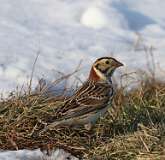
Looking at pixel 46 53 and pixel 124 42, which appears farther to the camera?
pixel 124 42

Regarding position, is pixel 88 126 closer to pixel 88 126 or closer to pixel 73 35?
pixel 88 126

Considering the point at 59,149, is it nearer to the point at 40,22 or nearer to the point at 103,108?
the point at 103,108

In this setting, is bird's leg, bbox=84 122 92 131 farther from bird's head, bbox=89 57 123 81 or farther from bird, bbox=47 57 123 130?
bird's head, bbox=89 57 123 81

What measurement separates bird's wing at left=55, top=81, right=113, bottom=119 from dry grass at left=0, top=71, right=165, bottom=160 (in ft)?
0.61

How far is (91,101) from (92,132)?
1.00 feet

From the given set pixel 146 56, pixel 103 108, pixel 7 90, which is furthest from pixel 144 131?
pixel 146 56

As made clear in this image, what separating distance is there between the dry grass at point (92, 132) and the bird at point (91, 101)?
0.13 meters

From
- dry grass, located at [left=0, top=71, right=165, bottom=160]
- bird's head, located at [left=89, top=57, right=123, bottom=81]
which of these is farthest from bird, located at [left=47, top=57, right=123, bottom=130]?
dry grass, located at [left=0, top=71, right=165, bottom=160]

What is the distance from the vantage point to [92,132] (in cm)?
676

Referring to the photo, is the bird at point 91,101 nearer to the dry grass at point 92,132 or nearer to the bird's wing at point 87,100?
the bird's wing at point 87,100

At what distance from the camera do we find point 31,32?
Result: 959 centimetres

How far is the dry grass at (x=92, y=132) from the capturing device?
248 inches

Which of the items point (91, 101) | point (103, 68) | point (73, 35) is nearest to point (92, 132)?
point (91, 101)

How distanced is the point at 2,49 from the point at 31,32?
0.86 meters
